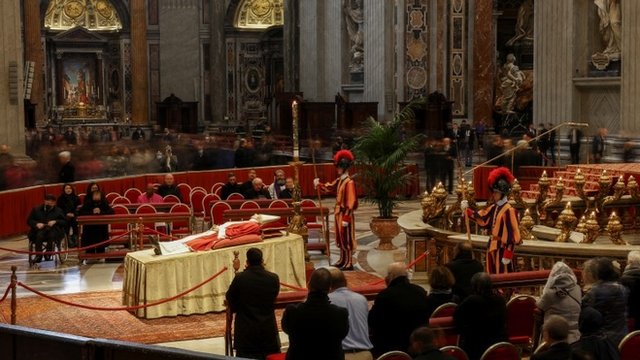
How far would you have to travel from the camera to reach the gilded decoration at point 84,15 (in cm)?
4806

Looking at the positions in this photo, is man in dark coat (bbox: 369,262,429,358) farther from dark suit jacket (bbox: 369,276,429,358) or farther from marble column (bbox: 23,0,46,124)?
marble column (bbox: 23,0,46,124)

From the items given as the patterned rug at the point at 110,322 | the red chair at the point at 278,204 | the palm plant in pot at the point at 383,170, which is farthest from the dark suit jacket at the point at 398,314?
the red chair at the point at 278,204

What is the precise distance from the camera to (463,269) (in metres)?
10.2

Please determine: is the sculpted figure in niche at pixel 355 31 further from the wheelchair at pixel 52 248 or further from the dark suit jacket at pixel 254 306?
the dark suit jacket at pixel 254 306

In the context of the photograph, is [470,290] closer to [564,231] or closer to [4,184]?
[564,231]

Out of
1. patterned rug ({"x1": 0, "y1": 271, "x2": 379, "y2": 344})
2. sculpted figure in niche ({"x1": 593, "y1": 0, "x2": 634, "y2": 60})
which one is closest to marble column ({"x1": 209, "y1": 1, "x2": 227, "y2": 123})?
A: sculpted figure in niche ({"x1": 593, "y1": 0, "x2": 634, "y2": 60})

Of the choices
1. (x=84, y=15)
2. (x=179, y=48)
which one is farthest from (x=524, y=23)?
(x=84, y=15)

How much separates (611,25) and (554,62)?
2030 mm

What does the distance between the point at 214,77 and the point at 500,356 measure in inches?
1542

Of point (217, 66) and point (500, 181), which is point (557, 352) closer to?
point (500, 181)

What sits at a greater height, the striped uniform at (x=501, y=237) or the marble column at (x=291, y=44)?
the marble column at (x=291, y=44)

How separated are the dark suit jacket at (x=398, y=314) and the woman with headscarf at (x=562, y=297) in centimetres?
101

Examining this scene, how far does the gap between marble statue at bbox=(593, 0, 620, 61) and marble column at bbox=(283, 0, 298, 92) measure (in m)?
19.4

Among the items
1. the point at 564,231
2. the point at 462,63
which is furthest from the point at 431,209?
the point at 462,63
